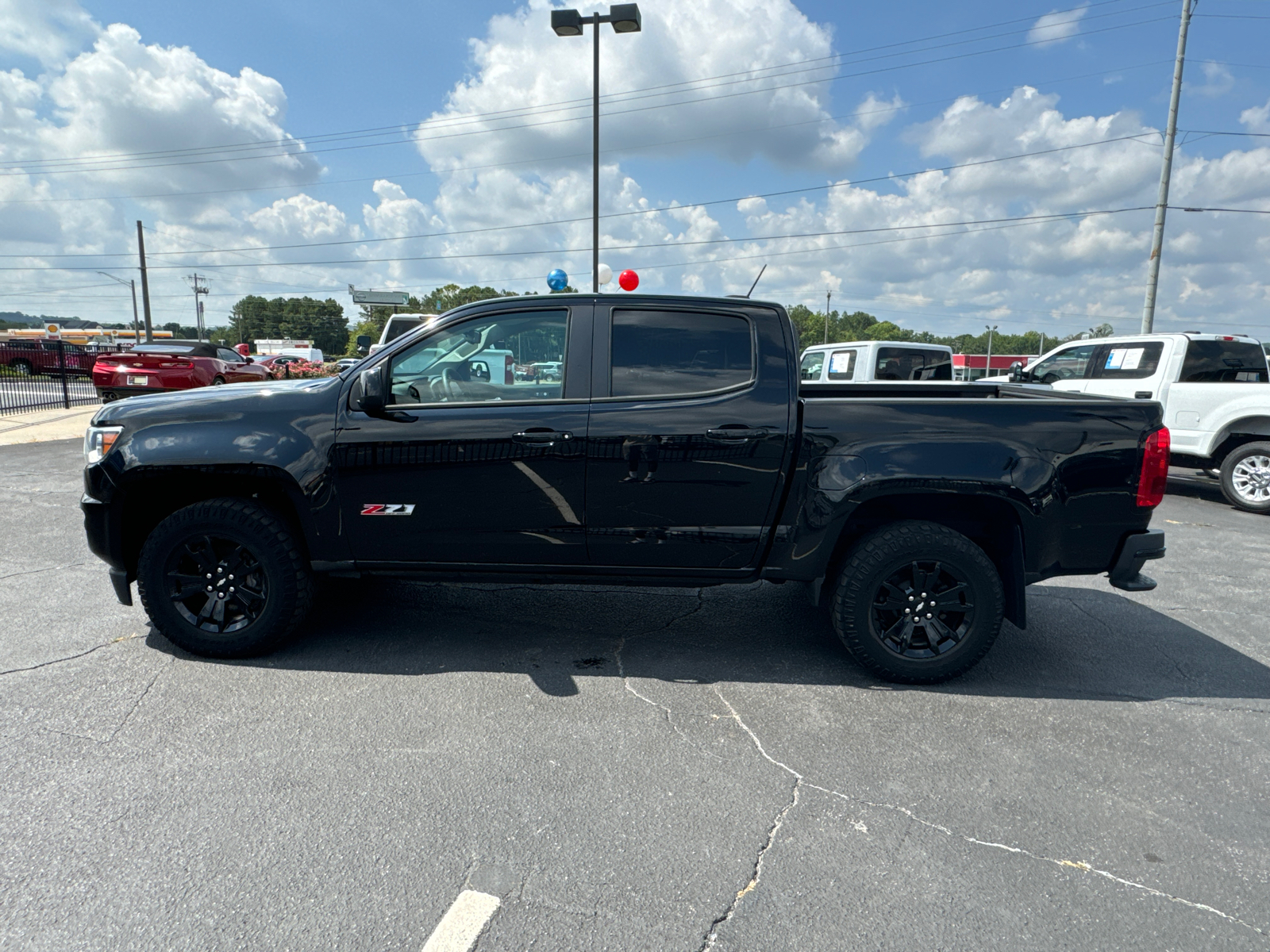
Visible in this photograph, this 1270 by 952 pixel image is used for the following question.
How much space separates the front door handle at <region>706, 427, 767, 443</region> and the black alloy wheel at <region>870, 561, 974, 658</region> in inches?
37.8

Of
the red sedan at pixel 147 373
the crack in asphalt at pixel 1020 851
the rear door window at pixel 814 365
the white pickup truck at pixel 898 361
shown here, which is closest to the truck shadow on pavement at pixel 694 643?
the crack in asphalt at pixel 1020 851

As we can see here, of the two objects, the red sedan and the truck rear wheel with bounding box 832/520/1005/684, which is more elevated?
the red sedan

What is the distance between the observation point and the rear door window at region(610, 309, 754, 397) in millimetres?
3709

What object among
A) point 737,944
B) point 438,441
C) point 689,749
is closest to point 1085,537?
point 689,749

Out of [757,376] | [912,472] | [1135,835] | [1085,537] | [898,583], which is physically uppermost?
[757,376]

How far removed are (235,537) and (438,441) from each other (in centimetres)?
116

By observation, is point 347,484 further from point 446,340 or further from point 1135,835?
point 1135,835

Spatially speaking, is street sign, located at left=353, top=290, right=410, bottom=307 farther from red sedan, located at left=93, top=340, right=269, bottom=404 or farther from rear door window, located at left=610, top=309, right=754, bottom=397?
rear door window, located at left=610, top=309, right=754, bottom=397

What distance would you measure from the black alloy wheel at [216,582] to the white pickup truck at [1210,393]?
9.01m

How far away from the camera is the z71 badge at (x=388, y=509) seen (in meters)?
3.74

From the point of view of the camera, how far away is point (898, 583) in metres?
3.72

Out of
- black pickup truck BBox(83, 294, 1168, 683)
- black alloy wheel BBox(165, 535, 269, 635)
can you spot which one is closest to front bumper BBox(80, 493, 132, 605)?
black pickup truck BBox(83, 294, 1168, 683)

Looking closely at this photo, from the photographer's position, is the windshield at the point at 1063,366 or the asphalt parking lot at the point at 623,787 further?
the windshield at the point at 1063,366

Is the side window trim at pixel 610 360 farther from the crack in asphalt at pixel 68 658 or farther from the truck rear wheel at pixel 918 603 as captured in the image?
the crack in asphalt at pixel 68 658
